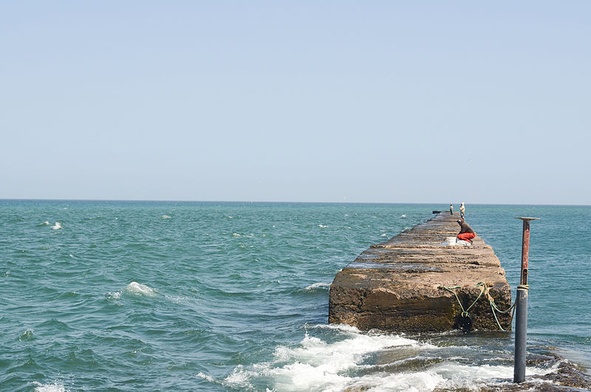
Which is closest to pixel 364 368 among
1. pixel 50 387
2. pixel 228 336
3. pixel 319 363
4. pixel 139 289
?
pixel 319 363

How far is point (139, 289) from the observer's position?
1712 cm

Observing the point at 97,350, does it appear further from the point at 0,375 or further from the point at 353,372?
the point at 353,372

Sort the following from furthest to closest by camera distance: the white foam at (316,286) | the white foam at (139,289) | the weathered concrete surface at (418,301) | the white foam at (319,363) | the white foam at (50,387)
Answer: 1. the white foam at (316,286)
2. the white foam at (139,289)
3. the weathered concrete surface at (418,301)
4. the white foam at (50,387)
5. the white foam at (319,363)

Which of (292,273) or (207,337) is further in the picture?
(292,273)

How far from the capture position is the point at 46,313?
557 inches

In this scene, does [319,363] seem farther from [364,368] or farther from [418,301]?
[418,301]

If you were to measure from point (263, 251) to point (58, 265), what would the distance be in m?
9.48

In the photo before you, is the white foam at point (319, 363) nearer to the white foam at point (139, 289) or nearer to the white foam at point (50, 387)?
the white foam at point (50, 387)

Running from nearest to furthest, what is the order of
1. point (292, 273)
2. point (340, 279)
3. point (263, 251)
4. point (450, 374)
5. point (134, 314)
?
point (450, 374) < point (340, 279) < point (134, 314) < point (292, 273) < point (263, 251)

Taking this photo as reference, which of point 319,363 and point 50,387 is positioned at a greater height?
point 319,363

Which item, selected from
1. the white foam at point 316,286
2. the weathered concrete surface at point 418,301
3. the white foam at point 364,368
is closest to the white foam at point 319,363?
the white foam at point 364,368

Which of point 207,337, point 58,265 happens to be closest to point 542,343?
point 207,337

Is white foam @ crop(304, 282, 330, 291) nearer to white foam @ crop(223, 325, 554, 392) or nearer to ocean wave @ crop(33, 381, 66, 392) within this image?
white foam @ crop(223, 325, 554, 392)

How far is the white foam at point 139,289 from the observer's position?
16.8 metres
